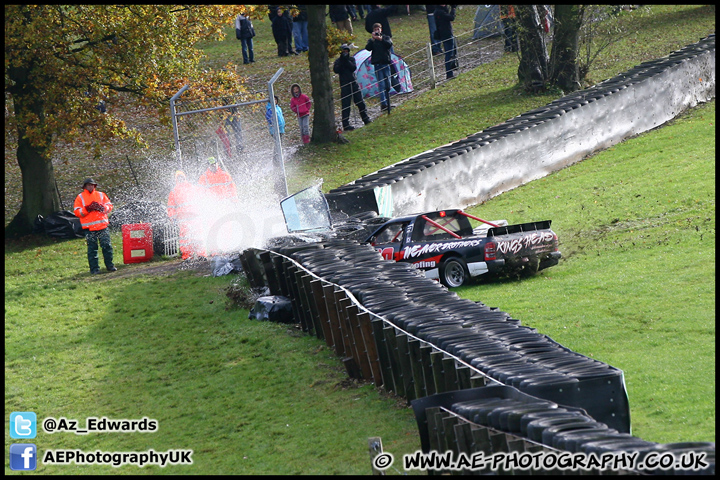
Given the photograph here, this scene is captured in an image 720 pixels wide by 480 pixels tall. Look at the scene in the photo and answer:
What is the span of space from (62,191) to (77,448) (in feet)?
65.4

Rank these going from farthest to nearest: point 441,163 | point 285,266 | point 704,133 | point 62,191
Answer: point 62,191
point 704,133
point 441,163
point 285,266

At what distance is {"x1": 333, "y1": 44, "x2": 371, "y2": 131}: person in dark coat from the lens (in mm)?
29250

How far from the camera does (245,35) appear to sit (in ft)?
122

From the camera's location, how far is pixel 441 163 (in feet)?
68.3

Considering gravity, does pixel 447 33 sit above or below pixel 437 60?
above

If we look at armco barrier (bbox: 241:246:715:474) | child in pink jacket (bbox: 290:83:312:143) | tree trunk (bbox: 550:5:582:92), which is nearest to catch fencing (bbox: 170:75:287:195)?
child in pink jacket (bbox: 290:83:312:143)

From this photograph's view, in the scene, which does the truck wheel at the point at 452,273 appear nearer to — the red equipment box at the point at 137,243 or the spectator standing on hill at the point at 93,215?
the spectator standing on hill at the point at 93,215

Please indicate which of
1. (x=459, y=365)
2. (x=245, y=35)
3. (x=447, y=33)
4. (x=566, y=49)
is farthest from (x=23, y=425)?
(x=245, y=35)

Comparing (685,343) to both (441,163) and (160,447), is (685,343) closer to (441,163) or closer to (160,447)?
(160,447)

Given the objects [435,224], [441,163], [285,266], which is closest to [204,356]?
[285,266]

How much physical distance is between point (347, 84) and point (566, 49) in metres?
7.57

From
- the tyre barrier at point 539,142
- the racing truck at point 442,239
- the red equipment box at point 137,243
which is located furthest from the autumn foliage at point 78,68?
the racing truck at point 442,239

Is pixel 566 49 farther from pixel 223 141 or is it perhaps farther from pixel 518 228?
pixel 518 228

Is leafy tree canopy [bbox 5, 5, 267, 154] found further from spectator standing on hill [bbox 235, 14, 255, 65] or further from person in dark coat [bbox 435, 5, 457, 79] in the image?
spectator standing on hill [bbox 235, 14, 255, 65]
